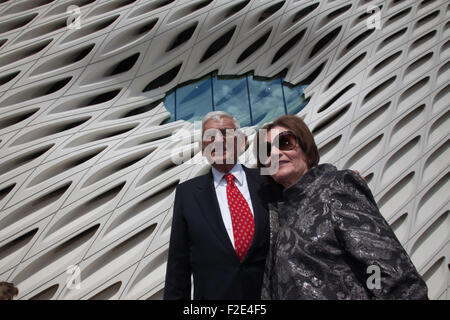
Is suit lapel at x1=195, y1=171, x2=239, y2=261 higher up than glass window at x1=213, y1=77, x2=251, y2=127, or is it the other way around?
glass window at x1=213, y1=77, x2=251, y2=127

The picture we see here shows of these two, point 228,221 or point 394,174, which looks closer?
point 228,221

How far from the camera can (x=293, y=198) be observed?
169 cm

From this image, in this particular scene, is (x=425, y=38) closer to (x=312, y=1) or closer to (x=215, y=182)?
(x=312, y=1)

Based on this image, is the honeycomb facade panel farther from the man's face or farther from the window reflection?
the man's face

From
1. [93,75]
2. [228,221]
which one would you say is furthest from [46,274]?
[228,221]

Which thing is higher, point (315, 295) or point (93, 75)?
point (315, 295)

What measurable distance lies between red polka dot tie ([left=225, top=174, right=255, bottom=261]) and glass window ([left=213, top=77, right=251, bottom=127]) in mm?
8456

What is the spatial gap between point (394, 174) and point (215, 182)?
24.6ft

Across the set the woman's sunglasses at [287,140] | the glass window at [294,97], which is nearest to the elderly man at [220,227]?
the woman's sunglasses at [287,140]

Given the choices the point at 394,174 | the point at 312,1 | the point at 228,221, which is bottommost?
the point at 228,221

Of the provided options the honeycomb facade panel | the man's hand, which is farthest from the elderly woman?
the honeycomb facade panel

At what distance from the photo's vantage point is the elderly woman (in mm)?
1230

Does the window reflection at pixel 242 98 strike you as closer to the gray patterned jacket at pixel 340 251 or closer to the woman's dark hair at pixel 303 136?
the woman's dark hair at pixel 303 136

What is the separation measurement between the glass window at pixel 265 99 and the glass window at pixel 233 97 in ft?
0.85
